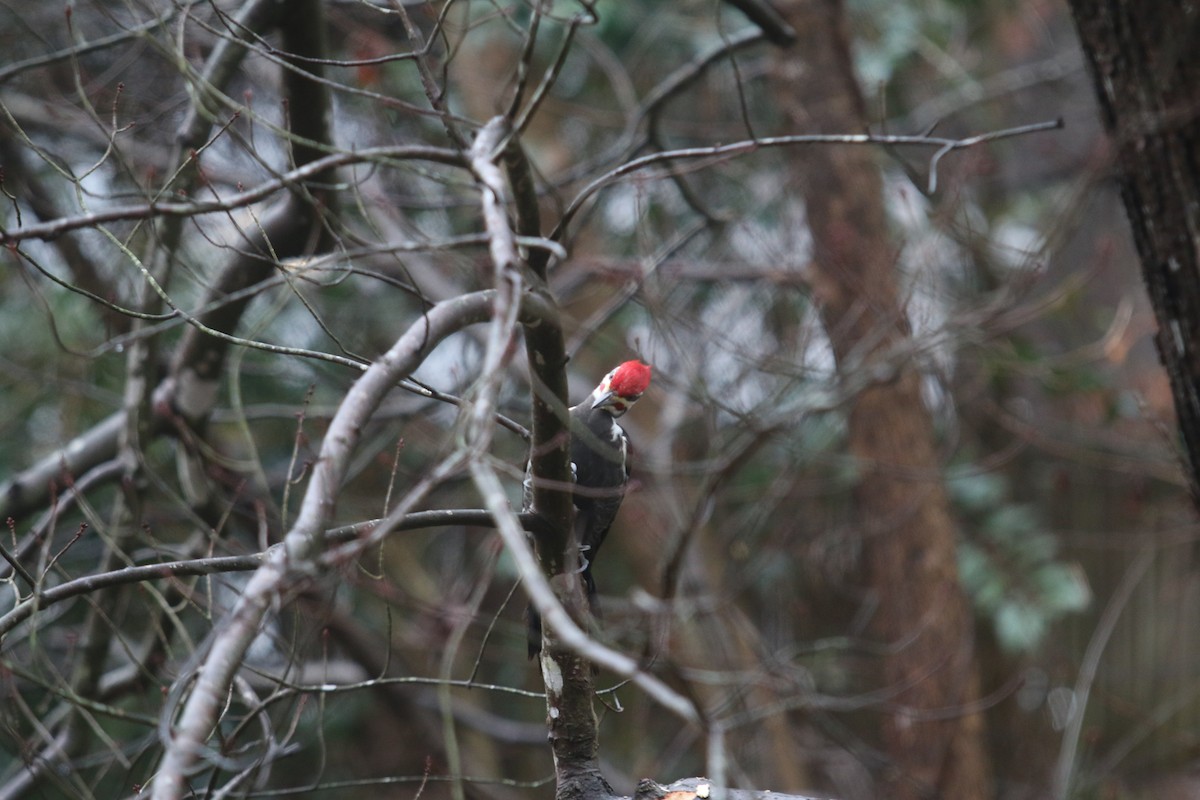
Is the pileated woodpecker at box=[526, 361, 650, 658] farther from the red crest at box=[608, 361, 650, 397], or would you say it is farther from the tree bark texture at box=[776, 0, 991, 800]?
the tree bark texture at box=[776, 0, 991, 800]

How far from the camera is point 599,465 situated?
3.04 meters

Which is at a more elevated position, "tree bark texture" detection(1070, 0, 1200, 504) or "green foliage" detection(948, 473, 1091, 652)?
→ "tree bark texture" detection(1070, 0, 1200, 504)

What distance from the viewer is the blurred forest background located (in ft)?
12.0

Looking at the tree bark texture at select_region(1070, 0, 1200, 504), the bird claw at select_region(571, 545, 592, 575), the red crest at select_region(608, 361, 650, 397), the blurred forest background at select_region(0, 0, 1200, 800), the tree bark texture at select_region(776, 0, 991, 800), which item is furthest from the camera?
the tree bark texture at select_region(776, 0, 991, 800)

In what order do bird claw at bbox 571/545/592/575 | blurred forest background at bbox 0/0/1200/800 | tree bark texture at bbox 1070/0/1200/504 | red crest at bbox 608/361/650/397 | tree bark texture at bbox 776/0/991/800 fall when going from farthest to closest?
tree bark texture at bbox 776/0/991/800 < blurred forest background at bbox 0/0/1200/800 < red crest at bbox 608/361/650/397 < tree bark texture at bbox 1070/0/1200/504 < bird claw at bbox 571/545/592/575

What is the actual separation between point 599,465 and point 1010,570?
125 inches

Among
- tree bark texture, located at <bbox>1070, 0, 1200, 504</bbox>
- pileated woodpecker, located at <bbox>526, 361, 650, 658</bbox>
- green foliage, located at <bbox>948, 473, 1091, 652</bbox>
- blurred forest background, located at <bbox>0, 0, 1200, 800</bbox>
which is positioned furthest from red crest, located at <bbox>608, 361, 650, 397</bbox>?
green foliage, located at <bbox>948, 473, 1091, 652</bbox>

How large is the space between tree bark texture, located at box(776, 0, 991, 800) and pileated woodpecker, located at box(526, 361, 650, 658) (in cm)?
188

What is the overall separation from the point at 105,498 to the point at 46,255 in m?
1.26

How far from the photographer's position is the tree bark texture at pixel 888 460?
505cm

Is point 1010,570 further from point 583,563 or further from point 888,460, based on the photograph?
point 583,563

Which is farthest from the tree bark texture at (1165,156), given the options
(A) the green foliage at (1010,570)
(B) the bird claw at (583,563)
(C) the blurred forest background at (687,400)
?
(A) the green foliage at (1010,570)

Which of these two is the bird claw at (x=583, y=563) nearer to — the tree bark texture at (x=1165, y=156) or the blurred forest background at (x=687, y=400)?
the blurred forest background at (x=687, y=400)

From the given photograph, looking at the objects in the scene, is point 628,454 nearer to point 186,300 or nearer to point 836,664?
point 186,300
